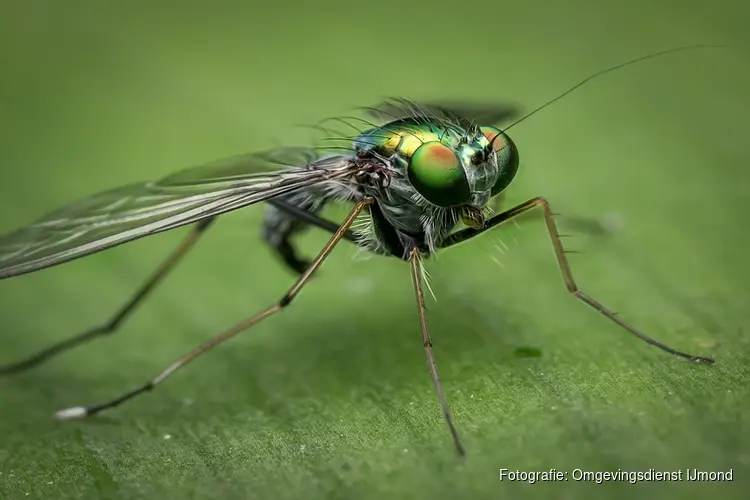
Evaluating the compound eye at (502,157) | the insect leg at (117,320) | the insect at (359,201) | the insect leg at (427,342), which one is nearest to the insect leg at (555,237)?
the insect at (359,201)

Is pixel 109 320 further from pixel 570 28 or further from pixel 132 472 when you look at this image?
pixel 570 28

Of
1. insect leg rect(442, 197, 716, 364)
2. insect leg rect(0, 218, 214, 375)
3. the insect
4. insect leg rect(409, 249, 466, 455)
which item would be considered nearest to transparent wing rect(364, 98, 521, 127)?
the insect

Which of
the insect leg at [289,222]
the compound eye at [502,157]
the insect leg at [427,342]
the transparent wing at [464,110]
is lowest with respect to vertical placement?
the insect leg at [427,342]

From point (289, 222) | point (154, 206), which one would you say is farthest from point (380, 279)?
point (154, 206)

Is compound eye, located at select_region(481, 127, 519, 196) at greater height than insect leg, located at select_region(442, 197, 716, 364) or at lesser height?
greater

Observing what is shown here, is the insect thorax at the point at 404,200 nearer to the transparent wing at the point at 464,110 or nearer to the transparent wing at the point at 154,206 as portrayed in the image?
the transparent wing at the point at 154,206

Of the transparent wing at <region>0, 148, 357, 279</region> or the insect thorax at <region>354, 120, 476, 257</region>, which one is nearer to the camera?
the transparent wing at <region>0, 148, 357, 279</region>

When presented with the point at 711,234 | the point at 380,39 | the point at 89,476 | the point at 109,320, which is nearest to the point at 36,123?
the point at 109,320

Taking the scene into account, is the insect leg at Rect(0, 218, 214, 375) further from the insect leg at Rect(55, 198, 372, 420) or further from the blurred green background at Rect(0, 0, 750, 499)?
the insect leg at Rect(55, 198, 372, 420)
